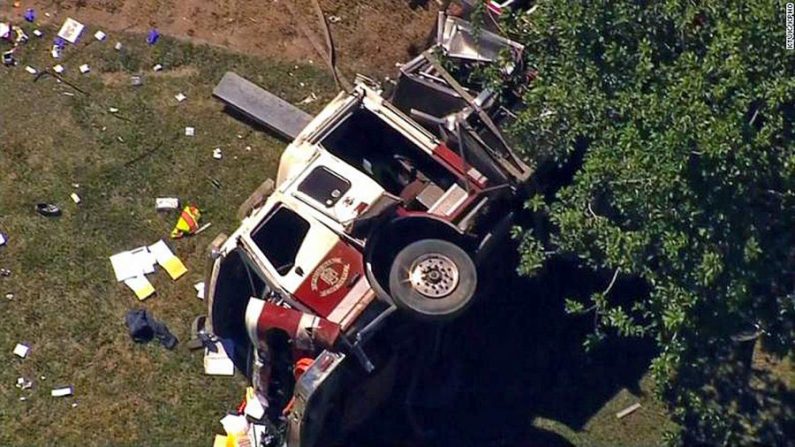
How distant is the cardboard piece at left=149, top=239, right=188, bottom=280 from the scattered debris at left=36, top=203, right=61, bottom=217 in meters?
1.16

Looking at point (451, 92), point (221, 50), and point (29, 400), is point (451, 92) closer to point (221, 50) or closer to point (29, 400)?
point (221, 50)

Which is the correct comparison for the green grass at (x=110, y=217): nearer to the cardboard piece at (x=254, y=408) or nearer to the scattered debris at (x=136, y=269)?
the scattered debris at (x=136, y=269)

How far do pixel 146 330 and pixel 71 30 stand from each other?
3900mm

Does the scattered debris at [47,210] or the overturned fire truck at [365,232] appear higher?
the overturned fire truck at [365,232]

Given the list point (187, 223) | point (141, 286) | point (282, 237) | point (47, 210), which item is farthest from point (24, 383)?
point (282, 237)

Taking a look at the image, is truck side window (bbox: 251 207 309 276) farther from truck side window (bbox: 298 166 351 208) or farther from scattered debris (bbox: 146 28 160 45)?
scattered debris (bbox: 146 28 160 45)

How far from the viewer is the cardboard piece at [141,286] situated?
13164 millimetres

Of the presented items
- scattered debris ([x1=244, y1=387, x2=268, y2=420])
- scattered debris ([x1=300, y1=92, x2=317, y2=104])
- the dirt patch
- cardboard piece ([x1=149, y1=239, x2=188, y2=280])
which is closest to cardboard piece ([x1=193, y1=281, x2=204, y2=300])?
cardboard piece ([x1=149, y1=239, x2=188, y2=280])

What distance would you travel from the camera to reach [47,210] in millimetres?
13375

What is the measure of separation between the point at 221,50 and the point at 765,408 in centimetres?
765

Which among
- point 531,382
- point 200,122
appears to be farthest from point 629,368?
point 200,122

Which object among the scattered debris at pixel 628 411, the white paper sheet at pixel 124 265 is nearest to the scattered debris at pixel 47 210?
the white paper sheet at pixel 124 265

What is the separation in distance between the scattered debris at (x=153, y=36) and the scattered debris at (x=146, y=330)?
11.1ft

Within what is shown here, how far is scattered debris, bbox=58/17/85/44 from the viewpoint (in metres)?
14.1
